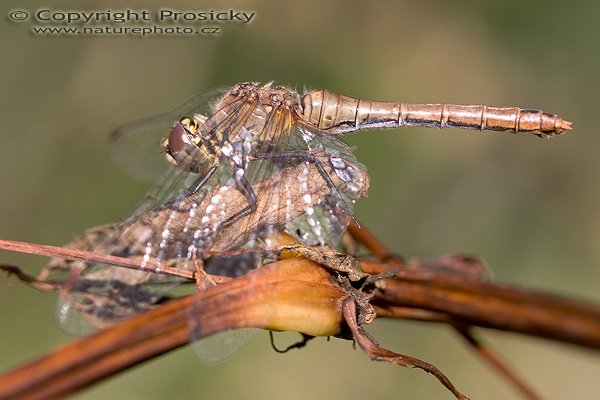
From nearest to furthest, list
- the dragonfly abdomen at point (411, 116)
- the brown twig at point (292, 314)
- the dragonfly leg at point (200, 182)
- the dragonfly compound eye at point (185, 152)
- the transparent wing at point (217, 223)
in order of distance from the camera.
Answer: the brown twig at point (292, 314)
the transparent wing at point (217, 223)
the dragonfly leg at point (200, 182)
the dragonfly compound eye at point (185, 152)
the dragonfly abdomen at point (411, 116)

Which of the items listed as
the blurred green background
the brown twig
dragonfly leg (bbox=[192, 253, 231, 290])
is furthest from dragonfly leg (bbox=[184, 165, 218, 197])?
the blurred green background

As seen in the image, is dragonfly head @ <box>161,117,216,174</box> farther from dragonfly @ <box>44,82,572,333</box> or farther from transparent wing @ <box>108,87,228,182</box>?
transparent wing @ <box>108,87,228,182</box>

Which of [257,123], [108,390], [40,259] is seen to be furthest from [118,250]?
[40,259]

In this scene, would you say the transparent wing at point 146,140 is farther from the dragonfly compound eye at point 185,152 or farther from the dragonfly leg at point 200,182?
the dragonfly leg at point 200,182

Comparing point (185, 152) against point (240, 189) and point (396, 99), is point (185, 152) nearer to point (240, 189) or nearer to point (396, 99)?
point (240, 189)

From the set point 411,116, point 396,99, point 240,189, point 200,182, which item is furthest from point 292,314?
point 396,99

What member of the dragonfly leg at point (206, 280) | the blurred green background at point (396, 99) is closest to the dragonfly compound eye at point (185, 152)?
the dragonfly leg at point (206, 280)
